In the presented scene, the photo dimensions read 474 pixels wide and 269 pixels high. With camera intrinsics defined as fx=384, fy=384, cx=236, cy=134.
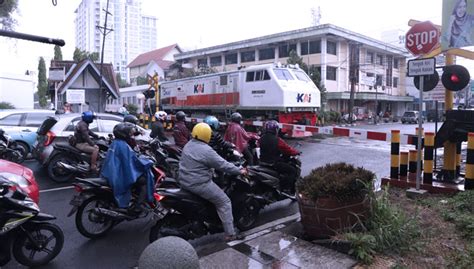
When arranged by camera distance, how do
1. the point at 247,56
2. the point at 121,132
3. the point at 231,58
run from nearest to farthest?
the point at 121,132 < the point at 247,56 < the point at 231,58

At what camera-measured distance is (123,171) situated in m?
4.89

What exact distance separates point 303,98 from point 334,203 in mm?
13489

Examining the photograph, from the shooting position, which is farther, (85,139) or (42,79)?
(42,79)

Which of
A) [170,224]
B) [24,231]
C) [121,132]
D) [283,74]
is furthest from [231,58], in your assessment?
[24,231]

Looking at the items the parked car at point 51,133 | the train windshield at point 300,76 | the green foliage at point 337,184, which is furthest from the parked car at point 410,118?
the green foliage at point 337,184

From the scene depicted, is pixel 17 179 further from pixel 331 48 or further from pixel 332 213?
pixel 331 48

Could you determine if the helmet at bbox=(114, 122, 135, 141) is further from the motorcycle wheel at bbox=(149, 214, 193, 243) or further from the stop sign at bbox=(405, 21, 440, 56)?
the stop sign at bbox=(405, 21, 440, 56)

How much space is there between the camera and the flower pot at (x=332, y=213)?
4281mm

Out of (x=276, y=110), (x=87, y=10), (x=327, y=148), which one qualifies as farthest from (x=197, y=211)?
(x=87, y=10)

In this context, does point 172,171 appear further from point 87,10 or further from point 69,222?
point 87,10

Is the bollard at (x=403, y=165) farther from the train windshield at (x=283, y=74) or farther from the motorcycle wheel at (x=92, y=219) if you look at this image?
the train windshield at (x=283, y=74)

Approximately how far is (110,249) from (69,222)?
135 cm

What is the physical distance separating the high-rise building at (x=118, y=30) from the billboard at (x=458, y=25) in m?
24.5

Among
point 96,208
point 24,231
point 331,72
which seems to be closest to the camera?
point 24,231
